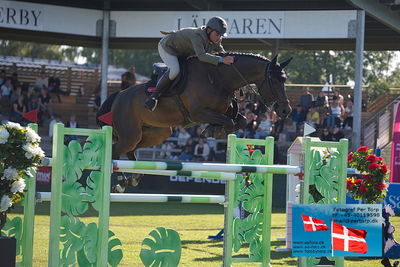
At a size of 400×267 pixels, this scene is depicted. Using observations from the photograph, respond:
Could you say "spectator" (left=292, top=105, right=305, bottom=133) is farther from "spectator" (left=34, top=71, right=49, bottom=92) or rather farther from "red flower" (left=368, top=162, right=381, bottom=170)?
"red flower" (left=368, top=162, right=381, bottom=170)

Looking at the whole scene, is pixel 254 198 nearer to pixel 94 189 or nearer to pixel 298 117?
pixel 94 189

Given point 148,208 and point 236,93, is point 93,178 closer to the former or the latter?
point 236,93

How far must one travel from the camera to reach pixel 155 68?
354 inches

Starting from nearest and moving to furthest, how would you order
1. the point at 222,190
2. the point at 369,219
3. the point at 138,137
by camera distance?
the point at 369,219
the point at 138,137
the point at 222,190

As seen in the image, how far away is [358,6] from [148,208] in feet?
21.0

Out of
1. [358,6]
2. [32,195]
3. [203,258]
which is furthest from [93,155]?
[358,6]

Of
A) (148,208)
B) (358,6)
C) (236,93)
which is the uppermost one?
(358,6)

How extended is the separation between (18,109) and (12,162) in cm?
1361

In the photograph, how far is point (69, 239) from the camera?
5.77 meters

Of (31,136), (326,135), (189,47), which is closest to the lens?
(31,136)

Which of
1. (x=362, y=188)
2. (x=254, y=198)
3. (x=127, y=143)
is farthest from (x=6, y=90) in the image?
(x=254, y=198)

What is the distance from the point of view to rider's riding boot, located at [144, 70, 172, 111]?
28.0 ft

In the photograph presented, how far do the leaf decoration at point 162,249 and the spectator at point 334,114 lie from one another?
36.9 feet

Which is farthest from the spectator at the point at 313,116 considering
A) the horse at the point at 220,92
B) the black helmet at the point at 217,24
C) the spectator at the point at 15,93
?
the black helmet at the point at 217,24
